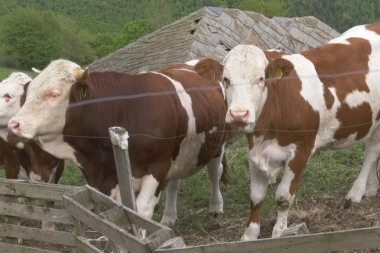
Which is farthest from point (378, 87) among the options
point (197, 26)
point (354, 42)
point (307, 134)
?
point (197, 26)

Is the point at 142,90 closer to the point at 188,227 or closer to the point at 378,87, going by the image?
the point at 188,227

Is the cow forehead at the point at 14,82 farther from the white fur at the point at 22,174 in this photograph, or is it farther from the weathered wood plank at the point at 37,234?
the weathered wood plank at the point at 37,234

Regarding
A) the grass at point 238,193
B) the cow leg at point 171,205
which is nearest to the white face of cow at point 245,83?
the grass at point 238,193

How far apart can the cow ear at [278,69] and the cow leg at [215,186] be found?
2134 millimetres

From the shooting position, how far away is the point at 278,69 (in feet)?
18.2

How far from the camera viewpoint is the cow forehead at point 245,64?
5.41 metres

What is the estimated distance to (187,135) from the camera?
6207 millimetres

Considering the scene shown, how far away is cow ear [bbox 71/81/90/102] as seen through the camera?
18.5ft

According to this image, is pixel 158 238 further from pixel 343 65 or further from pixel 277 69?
pixel 343 65

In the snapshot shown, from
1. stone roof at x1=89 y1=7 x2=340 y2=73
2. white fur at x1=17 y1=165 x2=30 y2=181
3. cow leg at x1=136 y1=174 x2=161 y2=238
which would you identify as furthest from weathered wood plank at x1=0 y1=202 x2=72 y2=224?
stone roof at x1=89 y1=7 x2=340 y2=73

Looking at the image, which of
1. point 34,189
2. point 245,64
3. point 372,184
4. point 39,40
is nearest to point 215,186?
point 372,184

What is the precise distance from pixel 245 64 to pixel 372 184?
2720 millimetres

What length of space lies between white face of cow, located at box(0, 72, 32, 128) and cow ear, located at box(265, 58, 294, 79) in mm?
2754

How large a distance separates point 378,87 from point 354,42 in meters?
0.53
